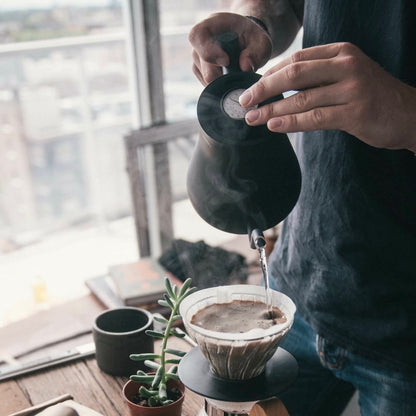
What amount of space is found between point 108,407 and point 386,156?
0.80 metres

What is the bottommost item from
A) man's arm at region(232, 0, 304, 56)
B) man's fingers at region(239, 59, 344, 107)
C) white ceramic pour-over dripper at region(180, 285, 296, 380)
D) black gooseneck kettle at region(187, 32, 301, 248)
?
white ceramic pour-over dripper at region(180, 285, 296, 380)

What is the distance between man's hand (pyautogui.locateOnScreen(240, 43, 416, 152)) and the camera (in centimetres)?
84

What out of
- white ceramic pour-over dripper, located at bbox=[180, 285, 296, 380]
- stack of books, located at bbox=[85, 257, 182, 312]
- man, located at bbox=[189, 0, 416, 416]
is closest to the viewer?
white ceramic pour-over dripper, located at bbox=[180, 285, 296, 380]

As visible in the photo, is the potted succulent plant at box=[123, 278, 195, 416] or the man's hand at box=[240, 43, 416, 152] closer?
the man's hand at box=[240, 43, 416, 152]

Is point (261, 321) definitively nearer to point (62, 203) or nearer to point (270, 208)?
point (270, 208)

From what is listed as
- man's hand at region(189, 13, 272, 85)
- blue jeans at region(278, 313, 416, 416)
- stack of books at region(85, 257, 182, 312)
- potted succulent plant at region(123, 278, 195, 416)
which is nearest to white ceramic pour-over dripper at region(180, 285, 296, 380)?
potted succulent plant at region(123, 278, 195, 416)

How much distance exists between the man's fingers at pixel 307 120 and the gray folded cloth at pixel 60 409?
2.09 feet

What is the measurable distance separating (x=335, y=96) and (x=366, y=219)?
1.20ft

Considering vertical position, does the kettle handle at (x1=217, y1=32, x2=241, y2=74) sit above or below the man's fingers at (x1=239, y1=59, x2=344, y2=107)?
above

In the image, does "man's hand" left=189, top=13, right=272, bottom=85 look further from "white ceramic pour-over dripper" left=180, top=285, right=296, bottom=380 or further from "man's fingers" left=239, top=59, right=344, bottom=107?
"white ceramic pour-over dripper" left=180, top=285, right=296, bottom=380

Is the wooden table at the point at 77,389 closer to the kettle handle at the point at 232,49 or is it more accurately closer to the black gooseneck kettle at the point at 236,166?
the black gooseneck kettle at the point at 236,166

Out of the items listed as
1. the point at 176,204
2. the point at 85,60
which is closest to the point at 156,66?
the point at 176,204

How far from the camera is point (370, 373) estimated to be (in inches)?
45.8

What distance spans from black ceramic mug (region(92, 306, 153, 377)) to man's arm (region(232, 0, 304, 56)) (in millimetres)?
788
